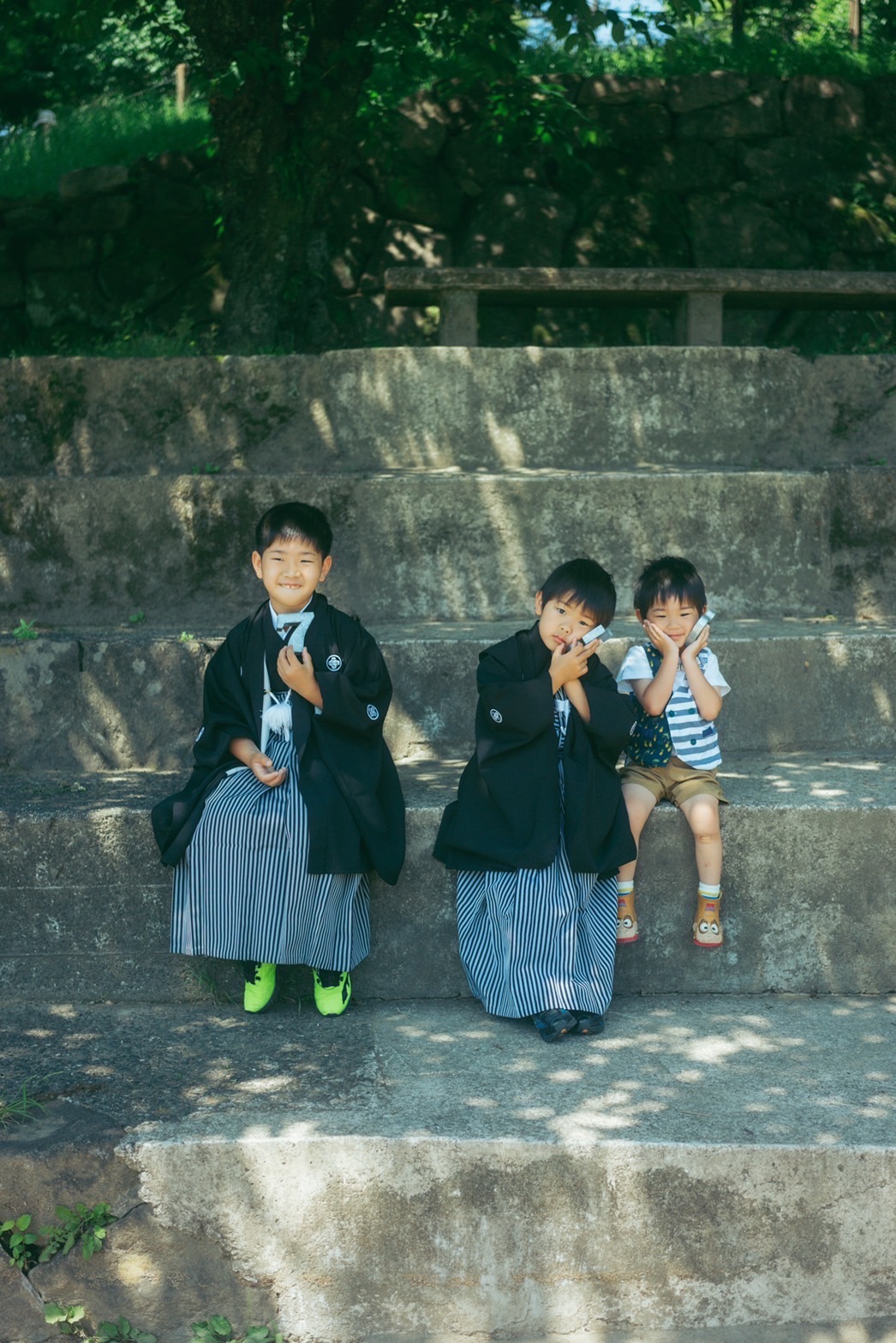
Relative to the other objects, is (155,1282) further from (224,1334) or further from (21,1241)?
(21,1241)

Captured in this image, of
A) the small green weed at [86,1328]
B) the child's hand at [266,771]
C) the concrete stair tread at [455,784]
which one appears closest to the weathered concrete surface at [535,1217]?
the small green weed at [86,1328]

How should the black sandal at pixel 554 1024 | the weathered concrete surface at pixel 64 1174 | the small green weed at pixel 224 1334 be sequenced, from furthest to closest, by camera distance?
1. the black sandal at pixel 554 1024
2. the weathered concrete surface at pixel 64 1174
3. the small green weed at pixel 224 1334

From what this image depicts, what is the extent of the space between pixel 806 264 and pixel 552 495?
13.6ft

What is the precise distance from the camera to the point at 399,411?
535 cm

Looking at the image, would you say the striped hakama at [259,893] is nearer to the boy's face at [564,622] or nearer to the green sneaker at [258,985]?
the green sneaker at [258,985]

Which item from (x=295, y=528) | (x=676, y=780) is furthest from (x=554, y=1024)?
(x=295, y=528)

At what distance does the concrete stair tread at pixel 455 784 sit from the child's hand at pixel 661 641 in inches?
17.6

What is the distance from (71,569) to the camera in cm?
488

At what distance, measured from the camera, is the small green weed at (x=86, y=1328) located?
8.53 ft

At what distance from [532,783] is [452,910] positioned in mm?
452

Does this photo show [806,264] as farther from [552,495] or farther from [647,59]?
[552,495]

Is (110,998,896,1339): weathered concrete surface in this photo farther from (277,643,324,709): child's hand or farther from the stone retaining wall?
the stone retaining wall

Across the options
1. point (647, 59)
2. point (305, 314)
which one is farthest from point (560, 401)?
point (647, 59)

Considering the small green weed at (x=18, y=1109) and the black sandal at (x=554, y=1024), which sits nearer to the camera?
the small green weed at (x=18, y=1109)
